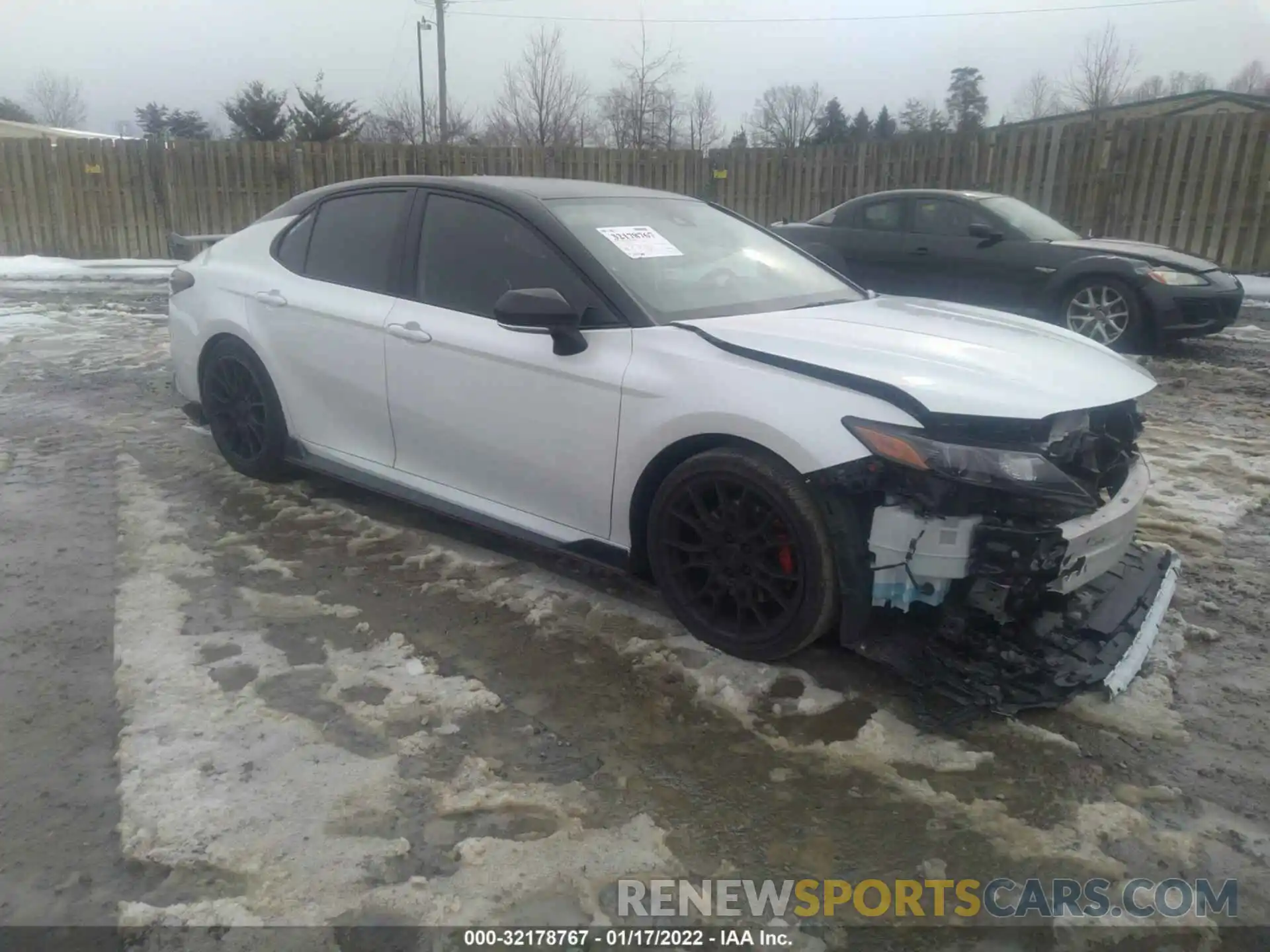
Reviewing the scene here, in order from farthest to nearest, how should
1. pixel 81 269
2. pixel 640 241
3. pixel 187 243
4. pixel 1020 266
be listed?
pixel 81 269 < pixel 1020 266 < pixel 187 243 < pixel 640 241

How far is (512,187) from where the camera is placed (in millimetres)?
3982

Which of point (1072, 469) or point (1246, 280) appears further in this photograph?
point (1246, 280)

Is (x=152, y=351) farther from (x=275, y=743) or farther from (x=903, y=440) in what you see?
(x=903, y=440)

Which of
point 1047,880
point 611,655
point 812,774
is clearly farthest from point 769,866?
point 611,655

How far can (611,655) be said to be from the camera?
10.9 ft

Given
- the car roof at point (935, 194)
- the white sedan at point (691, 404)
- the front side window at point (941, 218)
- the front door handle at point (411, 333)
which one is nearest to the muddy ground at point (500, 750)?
the white sedan at point (691, 404)

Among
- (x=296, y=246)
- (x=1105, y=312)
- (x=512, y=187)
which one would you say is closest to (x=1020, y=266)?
(x=1105, y=312)

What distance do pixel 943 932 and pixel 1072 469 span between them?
5.06 ft

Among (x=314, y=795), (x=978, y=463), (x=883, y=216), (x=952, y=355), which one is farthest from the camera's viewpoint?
(x=883, y=216)

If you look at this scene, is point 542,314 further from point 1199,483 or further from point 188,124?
point 188,124

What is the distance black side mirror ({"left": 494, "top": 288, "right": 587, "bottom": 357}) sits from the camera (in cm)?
329

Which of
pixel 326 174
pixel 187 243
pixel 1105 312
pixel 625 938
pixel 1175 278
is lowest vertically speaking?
pixel 625 938

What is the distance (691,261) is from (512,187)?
83 cm

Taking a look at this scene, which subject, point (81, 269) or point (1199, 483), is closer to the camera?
point (1199, 483)
